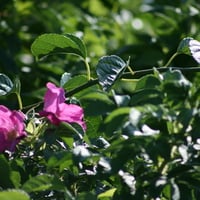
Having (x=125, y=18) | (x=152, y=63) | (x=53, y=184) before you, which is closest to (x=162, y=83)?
(x=53, y=184)

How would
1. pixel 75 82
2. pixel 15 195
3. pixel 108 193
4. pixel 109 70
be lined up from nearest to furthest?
pixel 15 195
pixel 108 193
pixel 109 70
pixel 75 82

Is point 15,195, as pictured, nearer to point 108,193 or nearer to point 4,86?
point 108,193

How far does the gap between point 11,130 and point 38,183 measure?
18 centimetres

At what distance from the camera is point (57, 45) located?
1.63 m

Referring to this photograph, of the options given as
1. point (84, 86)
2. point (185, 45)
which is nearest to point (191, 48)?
point (185, 45)

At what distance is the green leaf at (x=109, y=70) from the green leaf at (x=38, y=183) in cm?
27

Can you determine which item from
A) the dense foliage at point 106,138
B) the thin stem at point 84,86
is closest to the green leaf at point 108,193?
the dense foliage at point 106,138

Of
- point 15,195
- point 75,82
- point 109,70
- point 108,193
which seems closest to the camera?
point 15,195

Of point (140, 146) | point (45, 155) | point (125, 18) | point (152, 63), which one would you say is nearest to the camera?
point (140, 146)

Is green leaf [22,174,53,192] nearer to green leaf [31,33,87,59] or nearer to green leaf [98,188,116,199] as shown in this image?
green leaf [98,188,116,199]

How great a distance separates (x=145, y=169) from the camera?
1319 mm

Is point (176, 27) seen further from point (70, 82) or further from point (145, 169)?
point (145, 169)

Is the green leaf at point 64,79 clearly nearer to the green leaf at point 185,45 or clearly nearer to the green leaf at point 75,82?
the green leaf at point 75,82

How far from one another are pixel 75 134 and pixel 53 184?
8.2 inches
